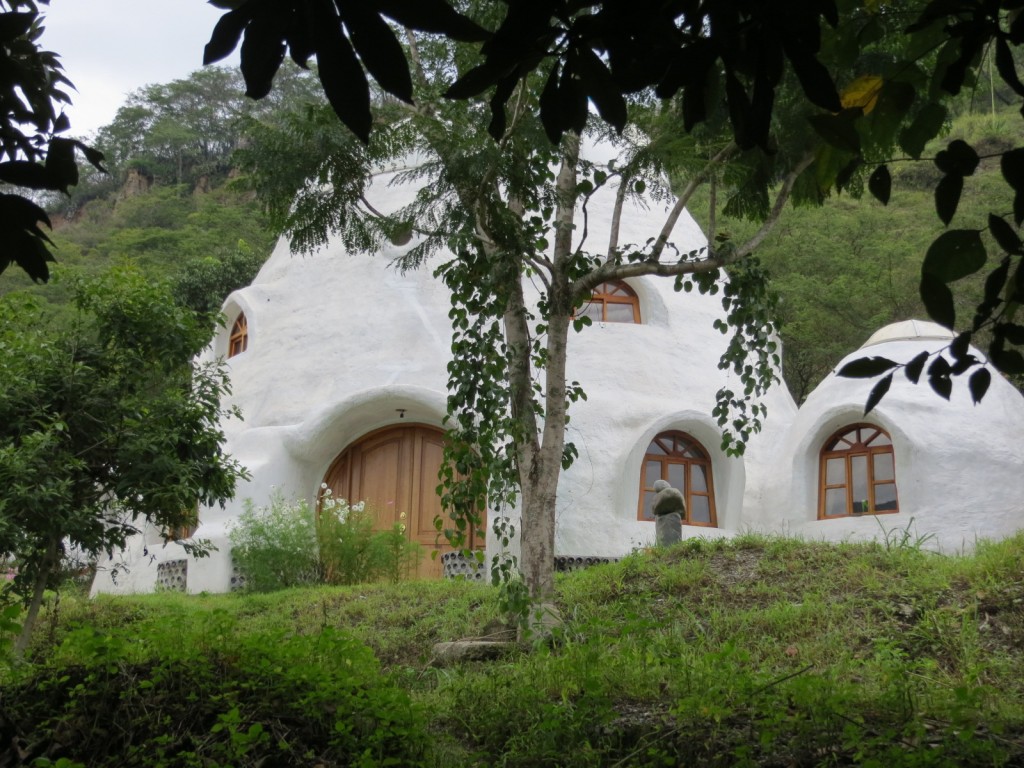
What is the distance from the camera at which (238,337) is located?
1384 centimetres

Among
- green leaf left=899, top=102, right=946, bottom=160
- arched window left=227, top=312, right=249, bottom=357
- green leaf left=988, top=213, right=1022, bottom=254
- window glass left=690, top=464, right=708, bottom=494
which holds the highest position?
arched window left=227, top=312, right=249, bottom=357

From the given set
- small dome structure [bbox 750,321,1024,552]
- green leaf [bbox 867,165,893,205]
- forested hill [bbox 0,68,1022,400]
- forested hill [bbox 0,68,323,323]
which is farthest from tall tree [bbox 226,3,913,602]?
forested hill [bbox 0,68,323,323]

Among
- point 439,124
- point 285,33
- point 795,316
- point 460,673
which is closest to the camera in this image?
point 285,33

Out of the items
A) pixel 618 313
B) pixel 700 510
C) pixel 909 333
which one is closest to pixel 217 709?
pixel 700 510

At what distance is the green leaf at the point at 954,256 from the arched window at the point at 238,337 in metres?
11.9

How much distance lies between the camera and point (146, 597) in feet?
34.1

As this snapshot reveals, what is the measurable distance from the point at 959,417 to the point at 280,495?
6922 mm

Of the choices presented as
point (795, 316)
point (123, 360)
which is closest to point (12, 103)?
point (123, 360)

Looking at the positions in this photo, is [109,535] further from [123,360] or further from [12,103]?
[12,103]

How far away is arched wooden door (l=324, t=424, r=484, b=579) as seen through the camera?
39.9 ft

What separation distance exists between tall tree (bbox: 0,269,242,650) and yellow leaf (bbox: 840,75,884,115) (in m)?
5.34

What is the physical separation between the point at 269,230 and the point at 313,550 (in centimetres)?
399

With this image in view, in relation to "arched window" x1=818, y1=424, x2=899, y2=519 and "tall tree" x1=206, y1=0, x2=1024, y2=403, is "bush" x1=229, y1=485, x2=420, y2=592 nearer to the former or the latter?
"arched window" x1=818, y1=424, x2=899, y2=519

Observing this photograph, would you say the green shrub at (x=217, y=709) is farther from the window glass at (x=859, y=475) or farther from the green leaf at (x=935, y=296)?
the window glass at (x=859, y=475)
